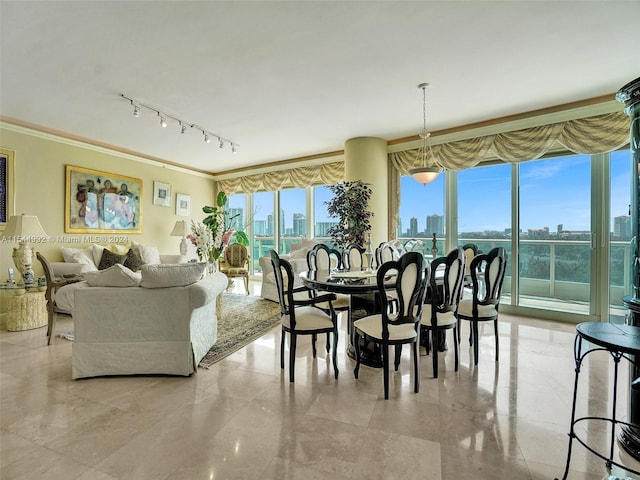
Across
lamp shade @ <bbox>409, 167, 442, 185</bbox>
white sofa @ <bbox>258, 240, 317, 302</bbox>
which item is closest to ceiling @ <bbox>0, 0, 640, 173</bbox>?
lamp shade @ <bbox>409, 167, 442, 185</bbox>

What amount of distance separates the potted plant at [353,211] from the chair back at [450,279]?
235cm

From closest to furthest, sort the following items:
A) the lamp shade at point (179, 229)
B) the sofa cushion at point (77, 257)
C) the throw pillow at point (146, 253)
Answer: the sofa cushion at point (77, 257)
the throw pillow at point (146, 253)
the lamp shade at point (179, 229)

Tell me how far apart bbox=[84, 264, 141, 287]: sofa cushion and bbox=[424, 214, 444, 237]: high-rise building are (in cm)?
431

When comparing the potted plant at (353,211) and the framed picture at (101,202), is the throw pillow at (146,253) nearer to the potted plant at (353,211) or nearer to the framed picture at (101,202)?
the framed picture at (101,202)

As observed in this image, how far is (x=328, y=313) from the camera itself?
282 cm

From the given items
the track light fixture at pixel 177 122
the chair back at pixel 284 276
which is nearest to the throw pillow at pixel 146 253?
the track light fixture at pixel 177 122

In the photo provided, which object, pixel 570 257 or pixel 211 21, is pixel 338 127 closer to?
pixel 211 21

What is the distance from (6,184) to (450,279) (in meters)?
5.72

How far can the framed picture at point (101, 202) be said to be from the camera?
4.89 m

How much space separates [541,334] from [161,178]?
7048 mm

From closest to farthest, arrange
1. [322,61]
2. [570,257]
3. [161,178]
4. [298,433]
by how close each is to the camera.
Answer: [298,433] < [322,61] < [570,257] < [161,178]

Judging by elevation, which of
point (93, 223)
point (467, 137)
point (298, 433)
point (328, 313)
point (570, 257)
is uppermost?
point (467, 137)

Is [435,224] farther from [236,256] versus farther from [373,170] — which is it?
[236,256]

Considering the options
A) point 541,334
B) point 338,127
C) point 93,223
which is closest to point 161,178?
point 93,223
